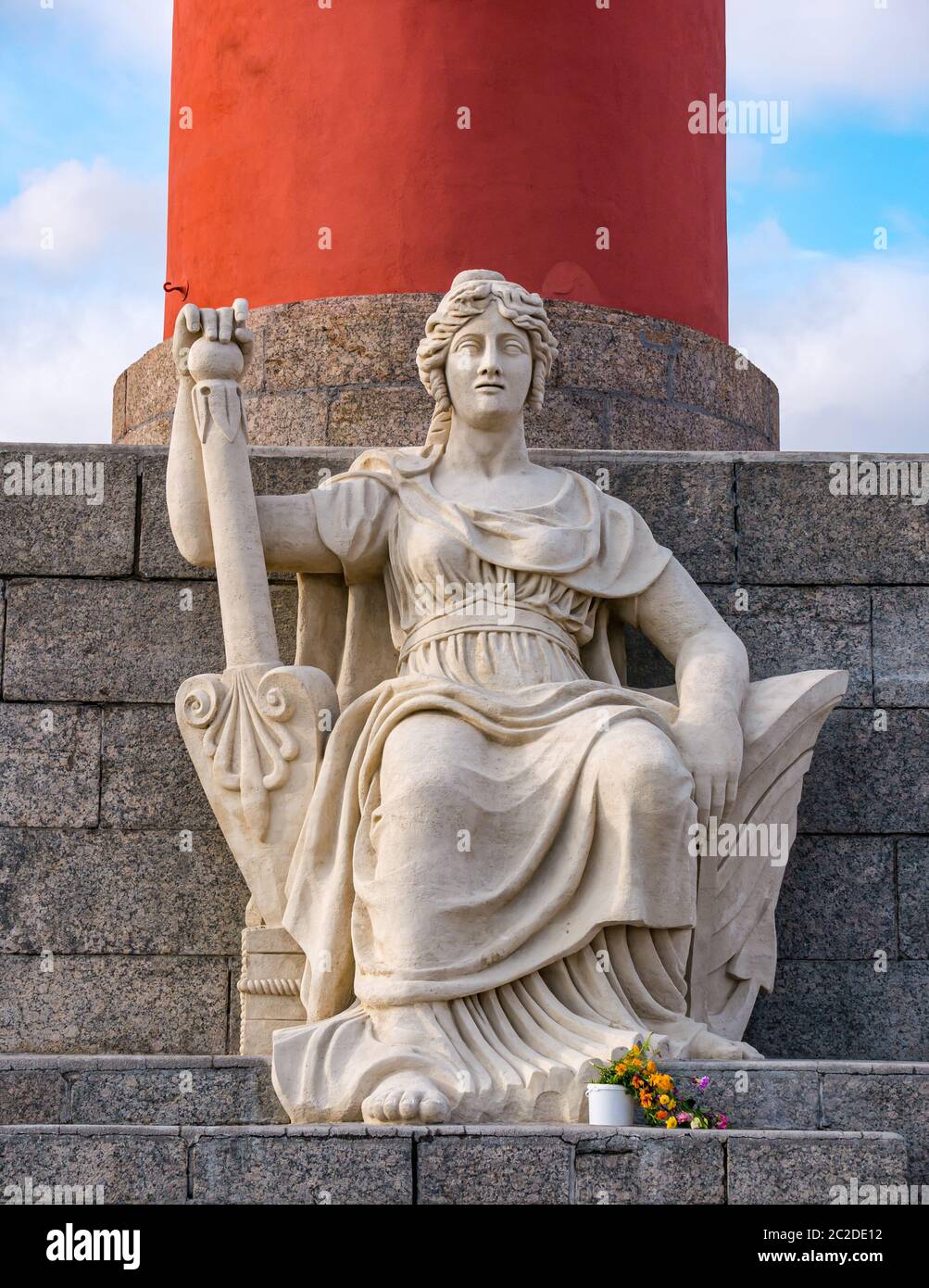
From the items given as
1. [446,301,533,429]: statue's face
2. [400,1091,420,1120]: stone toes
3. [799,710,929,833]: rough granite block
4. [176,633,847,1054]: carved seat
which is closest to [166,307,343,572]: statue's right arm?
[176,633,847,1054]: carved seat

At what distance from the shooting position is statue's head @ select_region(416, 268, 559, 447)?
9148 mm

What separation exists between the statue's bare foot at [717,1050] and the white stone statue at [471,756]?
1 cm

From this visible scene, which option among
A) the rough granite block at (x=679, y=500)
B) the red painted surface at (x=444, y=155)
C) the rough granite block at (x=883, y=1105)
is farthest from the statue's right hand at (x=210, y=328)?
the rough granite block at (x=883, y=1105)

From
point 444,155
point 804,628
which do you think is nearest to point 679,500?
point 804,628

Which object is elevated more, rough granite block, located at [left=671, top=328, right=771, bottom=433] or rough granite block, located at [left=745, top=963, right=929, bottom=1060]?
rough granite block, located at [left=671, top=328, right=771, bottom=433]

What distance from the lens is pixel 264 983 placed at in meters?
8.80

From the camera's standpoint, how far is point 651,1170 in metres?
6.98

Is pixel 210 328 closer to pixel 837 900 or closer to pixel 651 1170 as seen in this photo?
pixel 837 900

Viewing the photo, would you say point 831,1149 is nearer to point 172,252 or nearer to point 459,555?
point 459,555

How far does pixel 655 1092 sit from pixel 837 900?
2313mm

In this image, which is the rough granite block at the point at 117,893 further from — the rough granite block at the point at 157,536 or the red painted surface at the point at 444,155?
the red painted surface at the point at 444,155

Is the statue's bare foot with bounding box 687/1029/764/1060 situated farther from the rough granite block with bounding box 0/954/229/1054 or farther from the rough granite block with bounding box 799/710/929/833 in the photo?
the rough granite block with bounding box 0/954/229/1054
